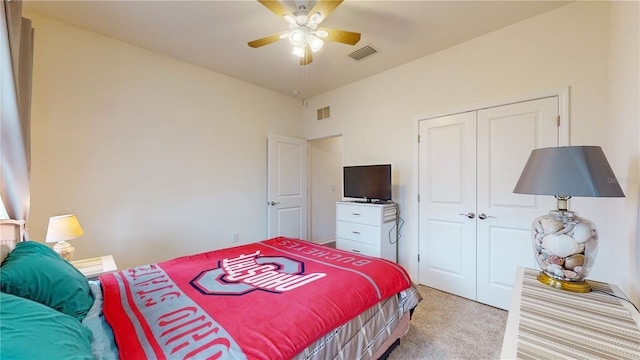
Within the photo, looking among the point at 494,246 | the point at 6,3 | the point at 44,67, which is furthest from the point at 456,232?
the point at 44,67

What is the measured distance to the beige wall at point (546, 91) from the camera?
1581 millimetres

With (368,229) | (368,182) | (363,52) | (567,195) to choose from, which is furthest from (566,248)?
(363,52)

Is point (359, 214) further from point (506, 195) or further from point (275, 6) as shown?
point (275, 6)

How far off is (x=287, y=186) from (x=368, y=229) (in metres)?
1.63

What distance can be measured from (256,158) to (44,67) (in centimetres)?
234

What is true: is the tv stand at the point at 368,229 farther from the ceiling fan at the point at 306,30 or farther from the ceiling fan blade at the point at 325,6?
→ the ceiling fan blade at the point at 325,6

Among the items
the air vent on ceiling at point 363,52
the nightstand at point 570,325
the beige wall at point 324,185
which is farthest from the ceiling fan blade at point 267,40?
the beige wall at point 324,185

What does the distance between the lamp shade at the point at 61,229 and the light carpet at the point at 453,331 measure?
8.55ft

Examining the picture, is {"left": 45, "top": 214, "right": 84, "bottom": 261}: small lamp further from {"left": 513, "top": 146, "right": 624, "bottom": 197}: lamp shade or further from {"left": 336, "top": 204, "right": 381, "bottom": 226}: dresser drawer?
{"left": 513, "top": 146, "right": 624, "bottom": 197}: lamp shade

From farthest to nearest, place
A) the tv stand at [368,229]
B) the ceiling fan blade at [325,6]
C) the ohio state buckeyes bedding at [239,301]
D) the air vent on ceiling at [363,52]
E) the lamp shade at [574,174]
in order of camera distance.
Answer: the tv stand at [368,229]
the air vent on ceiling at [363,52]
the ceiling fan blade at [325,6]
the lamp shade at [574,174]
the ohio state buckeyes bedding at [239,301]

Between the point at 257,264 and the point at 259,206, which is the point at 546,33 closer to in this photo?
the point at 257,264

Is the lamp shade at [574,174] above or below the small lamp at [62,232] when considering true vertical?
above

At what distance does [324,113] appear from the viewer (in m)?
4.24

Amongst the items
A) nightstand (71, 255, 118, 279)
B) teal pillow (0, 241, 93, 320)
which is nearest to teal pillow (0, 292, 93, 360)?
teal pillow (0, 241, 93, 320)
